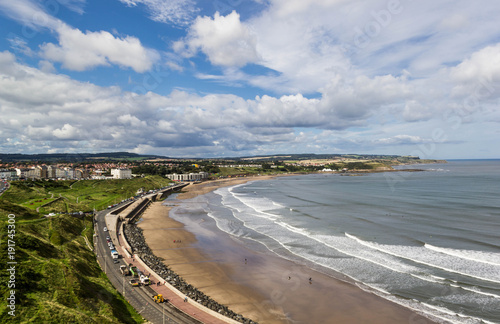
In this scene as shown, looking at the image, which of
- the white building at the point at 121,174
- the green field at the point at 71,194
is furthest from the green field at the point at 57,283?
the white building at the point at 121,174

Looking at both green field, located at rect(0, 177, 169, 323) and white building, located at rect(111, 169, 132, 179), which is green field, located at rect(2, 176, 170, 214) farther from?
white building, located at rect(111, 169, 132, 179)

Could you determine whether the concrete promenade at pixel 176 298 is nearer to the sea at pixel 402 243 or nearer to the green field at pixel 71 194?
the sea at pixel 402 243

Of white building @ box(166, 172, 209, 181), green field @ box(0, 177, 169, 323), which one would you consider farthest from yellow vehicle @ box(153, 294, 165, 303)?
white building @ box(166, 172, 209, 181)

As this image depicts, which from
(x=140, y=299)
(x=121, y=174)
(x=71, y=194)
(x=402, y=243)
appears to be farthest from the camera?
(x=121, y=174)

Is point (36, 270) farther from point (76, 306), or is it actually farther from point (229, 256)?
point (229, 256)

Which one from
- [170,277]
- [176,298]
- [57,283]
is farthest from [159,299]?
[57,283]

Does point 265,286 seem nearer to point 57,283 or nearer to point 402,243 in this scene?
point 57,283
